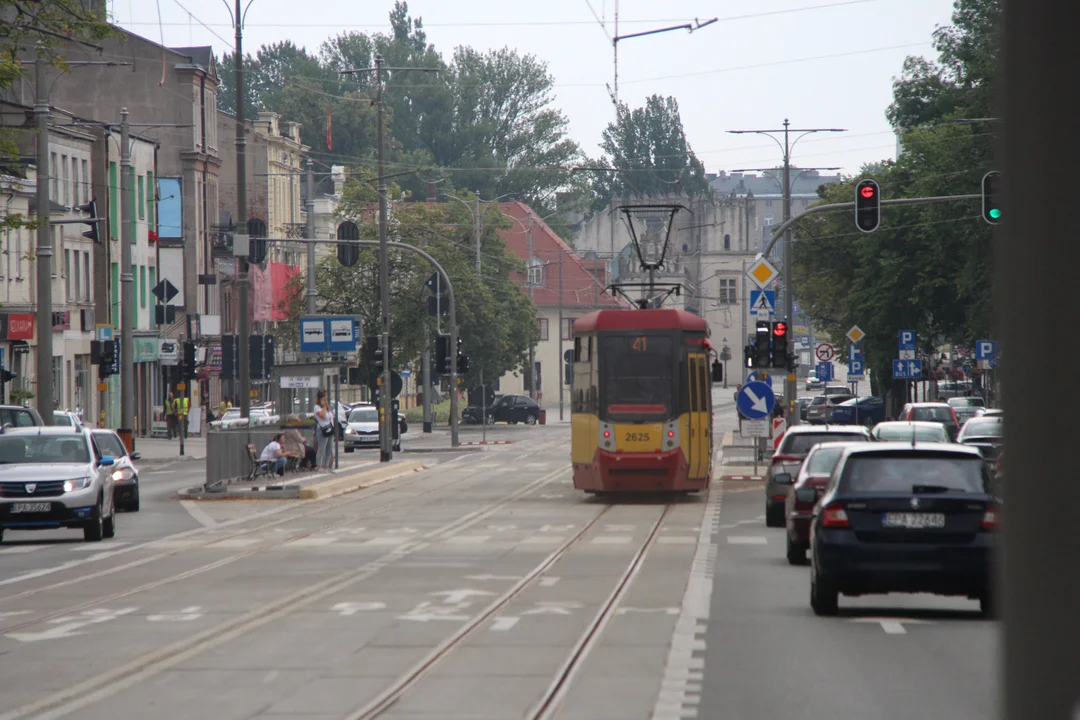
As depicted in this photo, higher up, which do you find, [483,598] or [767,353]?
[767,353]

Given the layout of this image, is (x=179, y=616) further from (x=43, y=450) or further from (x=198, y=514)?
(x=198, y=514)

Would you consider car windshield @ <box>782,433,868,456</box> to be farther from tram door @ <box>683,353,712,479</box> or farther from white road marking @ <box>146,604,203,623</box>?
white road marking @ <box>146,604,203,623</box>

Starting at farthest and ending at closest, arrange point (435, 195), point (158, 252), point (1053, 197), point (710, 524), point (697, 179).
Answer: point (697, 179) < point (435, 195) < point (158, 252) < point (710, 524) < point (1053, 197)

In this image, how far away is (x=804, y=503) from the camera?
1983 cm

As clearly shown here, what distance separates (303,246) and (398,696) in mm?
97078

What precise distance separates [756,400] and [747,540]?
14.5 m

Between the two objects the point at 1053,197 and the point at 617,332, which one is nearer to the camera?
the point at 1053,197

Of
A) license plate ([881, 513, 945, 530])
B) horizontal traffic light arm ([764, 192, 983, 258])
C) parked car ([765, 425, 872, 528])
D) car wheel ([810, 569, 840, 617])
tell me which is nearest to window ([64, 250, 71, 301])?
horizontal traffic light arm ([764, 192, 983, 258])

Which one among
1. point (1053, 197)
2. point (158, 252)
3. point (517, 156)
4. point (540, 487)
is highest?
point (517, 156)

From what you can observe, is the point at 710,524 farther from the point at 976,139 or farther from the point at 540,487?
the point at 976,139

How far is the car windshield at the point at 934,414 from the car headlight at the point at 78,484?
90.3 ft

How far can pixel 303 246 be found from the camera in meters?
106

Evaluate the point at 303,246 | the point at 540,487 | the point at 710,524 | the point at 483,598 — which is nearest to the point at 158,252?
the point at 303,246

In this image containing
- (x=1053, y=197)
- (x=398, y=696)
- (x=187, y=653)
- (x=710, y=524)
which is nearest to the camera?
(x=1053, y=197)
